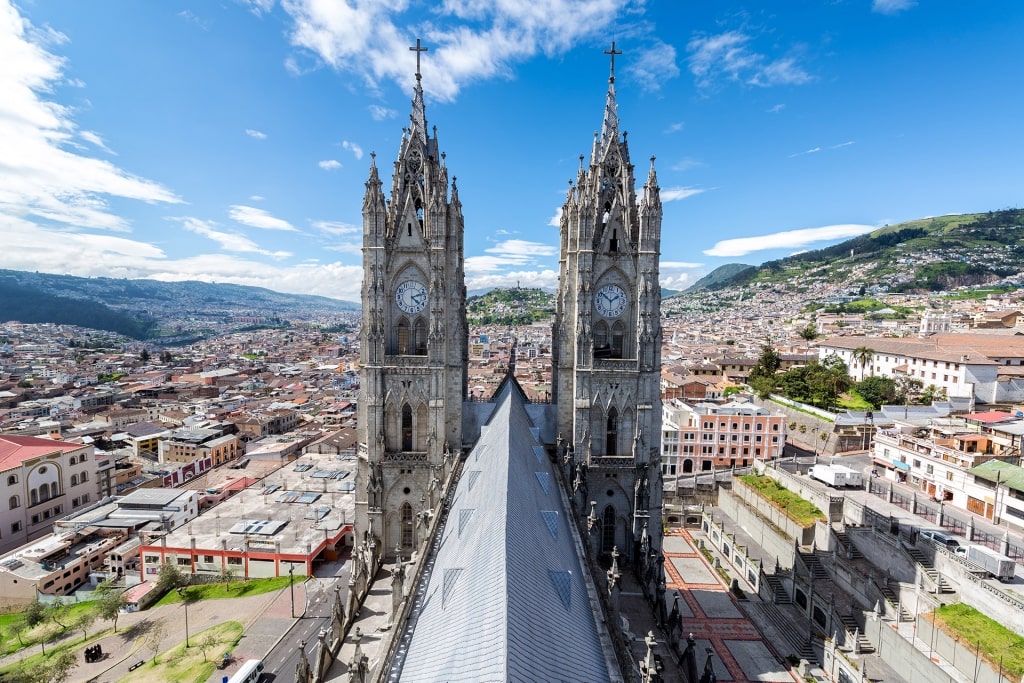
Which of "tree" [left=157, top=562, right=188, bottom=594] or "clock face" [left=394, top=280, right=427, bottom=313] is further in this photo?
"tree" [left=157, top=562, right=188, bottom=594]

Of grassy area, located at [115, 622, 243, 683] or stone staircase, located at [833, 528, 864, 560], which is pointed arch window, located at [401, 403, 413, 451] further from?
stone staircase, located at [833, 528, 864, 560]

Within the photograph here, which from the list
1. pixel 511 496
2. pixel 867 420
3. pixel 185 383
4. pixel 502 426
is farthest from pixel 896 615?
pixel 185 383

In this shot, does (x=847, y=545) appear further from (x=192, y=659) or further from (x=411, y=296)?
(x=192, y=659)

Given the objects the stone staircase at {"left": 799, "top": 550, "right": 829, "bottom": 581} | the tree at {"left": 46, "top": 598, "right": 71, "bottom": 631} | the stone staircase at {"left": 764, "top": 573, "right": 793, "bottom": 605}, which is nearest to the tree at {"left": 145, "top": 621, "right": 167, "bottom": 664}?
the tree at {"left": 46, "top": 598, "right": 71, "bottom": 631}

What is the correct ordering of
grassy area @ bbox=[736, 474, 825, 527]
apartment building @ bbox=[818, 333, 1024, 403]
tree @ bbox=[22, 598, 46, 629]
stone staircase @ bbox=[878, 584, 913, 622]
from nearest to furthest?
stone staircase @ bbox=[878, 584, 913, 622] → tree @ bbox=[22, 598, 46, 629] → grassy area @ bbox=[736, 474, 825, 527] → apartment building @ bbox=[818, 333, 1024, 403]

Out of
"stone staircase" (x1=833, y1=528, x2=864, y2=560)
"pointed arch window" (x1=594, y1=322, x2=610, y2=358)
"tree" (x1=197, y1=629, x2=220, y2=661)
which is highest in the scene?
"pointed arch window" (x1=594, y1=322, x2=610, y2=358)

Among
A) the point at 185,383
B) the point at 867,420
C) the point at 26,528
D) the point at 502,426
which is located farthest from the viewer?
the point at 185,383

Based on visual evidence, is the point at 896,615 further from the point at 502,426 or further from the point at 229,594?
the point at 229,594
